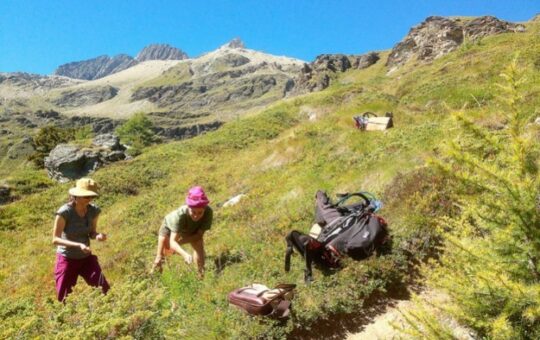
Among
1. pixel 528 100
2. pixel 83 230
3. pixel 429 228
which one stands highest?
pixel 528 100

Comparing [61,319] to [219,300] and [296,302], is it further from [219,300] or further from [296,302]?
[296,302]

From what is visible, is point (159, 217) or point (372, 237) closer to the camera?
point (372, 237)

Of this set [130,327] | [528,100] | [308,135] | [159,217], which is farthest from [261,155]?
[130,327]

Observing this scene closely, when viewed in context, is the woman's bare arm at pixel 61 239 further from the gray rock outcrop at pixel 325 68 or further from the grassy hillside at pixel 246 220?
the gray rock outcrop at pixel 325 68

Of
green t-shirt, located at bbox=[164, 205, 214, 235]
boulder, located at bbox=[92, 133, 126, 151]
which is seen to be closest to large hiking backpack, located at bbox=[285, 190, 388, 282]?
green t-shirt, located at bbox=[164, 205, 214, 235]

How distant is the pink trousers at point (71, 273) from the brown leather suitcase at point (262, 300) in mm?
2537

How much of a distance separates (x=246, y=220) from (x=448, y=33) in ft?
176

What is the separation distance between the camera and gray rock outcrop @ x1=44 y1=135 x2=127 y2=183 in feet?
104

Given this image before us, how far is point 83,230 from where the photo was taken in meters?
7.59

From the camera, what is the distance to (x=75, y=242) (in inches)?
291

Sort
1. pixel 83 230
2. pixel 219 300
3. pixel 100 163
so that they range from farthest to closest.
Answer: pixel 100 163 < pixel 83 230 < pixel 219 300

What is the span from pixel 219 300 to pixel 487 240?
445 cm

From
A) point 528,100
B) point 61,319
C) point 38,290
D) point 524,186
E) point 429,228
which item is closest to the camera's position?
point 524,186

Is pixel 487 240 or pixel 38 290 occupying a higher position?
pixel 487 240
